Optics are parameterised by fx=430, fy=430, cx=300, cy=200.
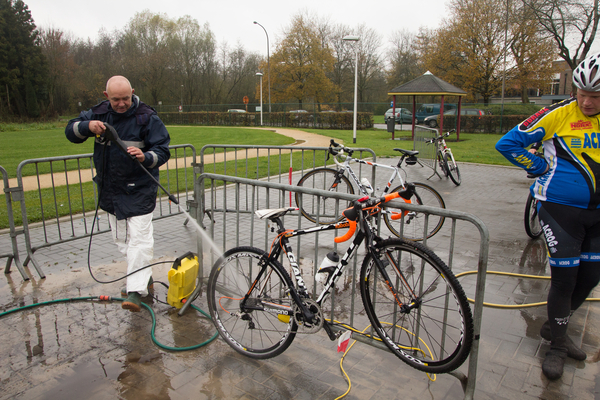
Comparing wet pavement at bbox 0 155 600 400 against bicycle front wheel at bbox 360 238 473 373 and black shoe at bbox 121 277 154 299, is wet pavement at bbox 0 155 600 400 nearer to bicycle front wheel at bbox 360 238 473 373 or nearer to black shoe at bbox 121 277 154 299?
black shoe at bbox 121 277 154 299

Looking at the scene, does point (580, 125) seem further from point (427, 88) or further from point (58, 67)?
point (58, 67)

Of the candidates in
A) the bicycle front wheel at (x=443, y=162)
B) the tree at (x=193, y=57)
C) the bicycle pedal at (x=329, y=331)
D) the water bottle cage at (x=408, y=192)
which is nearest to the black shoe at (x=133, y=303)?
the bicycle pedal at (x=329, y=331)

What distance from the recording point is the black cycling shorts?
118 inches

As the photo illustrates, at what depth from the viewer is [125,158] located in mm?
3988

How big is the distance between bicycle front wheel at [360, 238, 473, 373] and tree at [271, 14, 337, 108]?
47.0m

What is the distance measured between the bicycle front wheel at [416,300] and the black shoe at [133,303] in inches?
85.6

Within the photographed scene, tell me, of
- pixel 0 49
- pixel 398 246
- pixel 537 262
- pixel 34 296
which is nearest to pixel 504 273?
pixel 537 262

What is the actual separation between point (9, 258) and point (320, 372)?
13.6 feet

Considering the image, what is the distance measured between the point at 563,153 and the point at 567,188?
0.85 feet

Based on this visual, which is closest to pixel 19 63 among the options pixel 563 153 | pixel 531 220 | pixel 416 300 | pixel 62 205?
pixel 62 205

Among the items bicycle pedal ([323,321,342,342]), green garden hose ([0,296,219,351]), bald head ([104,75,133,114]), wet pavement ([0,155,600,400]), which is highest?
bald head ([104,75,133,114])

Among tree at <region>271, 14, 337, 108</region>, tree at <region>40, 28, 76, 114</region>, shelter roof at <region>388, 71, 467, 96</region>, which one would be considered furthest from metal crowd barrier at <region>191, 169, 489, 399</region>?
tree at <region>40, 28, 76, 114</region>

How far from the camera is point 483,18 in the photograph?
37312 millimetres

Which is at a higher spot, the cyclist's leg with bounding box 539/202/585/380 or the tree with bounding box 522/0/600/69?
the tree with bounding box 522/0/600/69
